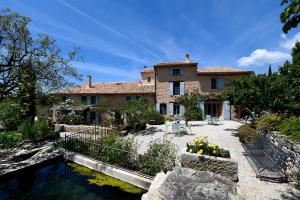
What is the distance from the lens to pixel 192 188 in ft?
15.5

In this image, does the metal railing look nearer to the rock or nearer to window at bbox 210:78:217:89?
the rock

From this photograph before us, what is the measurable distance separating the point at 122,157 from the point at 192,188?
135 inches

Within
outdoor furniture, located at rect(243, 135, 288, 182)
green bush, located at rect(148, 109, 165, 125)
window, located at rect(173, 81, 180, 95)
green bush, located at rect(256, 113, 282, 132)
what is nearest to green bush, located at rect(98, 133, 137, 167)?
outdoor furniture, located at rect(243, 135, 288, 182)

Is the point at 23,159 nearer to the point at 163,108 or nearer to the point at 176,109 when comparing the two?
the point at 163,108

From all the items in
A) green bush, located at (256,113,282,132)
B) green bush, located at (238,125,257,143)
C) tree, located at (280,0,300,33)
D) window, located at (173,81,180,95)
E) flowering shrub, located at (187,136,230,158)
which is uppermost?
window, located at (173,81,180,95)

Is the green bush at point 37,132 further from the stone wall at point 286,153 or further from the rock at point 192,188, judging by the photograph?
the stone wall at point 286,153

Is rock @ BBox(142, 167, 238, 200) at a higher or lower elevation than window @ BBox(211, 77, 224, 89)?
lower

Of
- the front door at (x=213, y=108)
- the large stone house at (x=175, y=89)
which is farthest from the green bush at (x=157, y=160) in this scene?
the front door at (x=213, y=108)

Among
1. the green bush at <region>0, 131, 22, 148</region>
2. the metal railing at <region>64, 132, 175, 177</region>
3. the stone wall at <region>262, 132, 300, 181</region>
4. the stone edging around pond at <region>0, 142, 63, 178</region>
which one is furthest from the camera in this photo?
the green bush at <region>0, 131, 22, 148</region>

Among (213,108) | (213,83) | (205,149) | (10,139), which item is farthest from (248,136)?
(10,139)

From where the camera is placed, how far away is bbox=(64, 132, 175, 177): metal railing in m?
6.49

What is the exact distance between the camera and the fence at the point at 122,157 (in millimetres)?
6492

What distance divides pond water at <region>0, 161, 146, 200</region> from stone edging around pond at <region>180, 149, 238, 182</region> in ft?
5.59

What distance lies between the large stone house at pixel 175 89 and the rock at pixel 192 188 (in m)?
18.4
